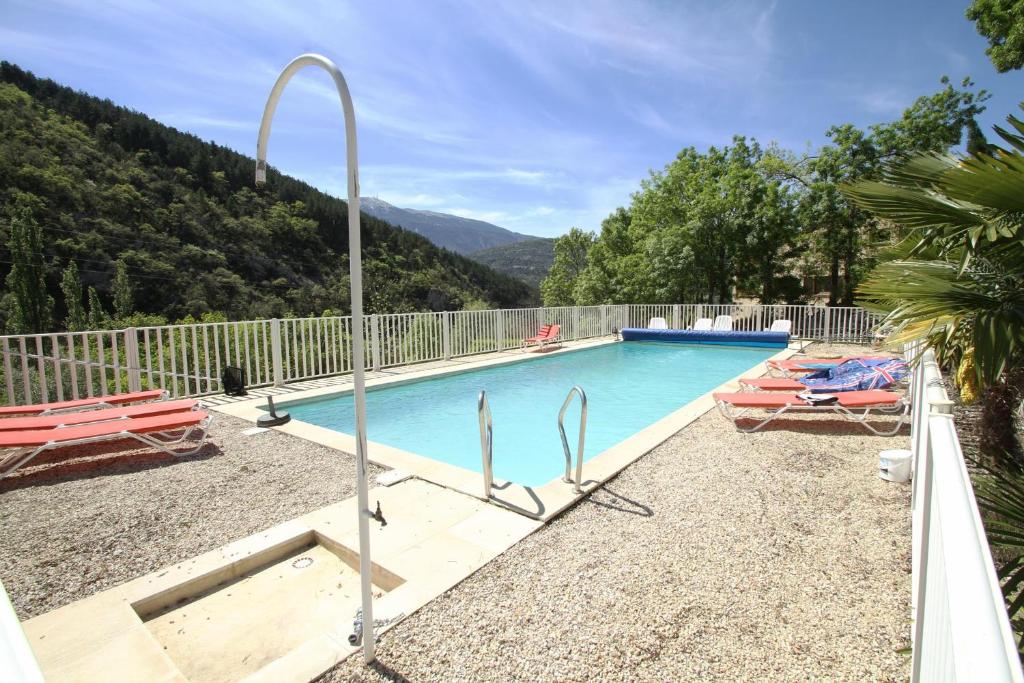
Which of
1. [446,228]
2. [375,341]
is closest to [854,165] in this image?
[375,341]

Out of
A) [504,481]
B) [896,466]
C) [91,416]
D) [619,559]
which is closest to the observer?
[619,559]

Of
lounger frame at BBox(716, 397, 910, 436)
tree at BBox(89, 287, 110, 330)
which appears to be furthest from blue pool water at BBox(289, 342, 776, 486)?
tree at BBox(89, 287, 110, 330)

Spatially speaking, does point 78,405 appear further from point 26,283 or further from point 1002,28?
point 26,283

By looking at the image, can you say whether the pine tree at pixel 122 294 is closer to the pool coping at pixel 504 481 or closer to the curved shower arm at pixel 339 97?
the pool coping at pixel 504 481

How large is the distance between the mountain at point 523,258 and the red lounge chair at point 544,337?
237 ft

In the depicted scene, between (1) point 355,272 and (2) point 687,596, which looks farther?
(2) point 687,596

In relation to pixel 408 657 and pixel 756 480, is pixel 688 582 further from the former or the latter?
pixel 756 480

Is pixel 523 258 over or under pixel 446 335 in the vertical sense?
over

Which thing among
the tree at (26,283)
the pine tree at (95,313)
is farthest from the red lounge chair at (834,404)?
the pine tree at (95,313)

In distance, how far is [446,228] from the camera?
545 ft

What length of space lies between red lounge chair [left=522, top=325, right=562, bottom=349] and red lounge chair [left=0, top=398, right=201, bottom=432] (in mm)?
8128

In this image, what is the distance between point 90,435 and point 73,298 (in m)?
32.9

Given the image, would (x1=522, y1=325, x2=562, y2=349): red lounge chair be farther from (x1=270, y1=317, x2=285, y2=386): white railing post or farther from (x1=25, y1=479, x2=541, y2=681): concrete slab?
(x1=25, y1=479, x2=541, y2=681): concrete slab

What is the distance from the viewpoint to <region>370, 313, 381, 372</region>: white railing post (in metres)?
8.24
